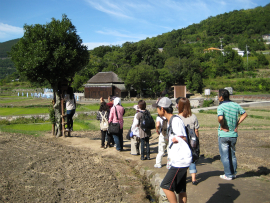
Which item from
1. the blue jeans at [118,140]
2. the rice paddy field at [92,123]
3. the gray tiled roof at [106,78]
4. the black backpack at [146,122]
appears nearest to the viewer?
the black backpack at [146,122]

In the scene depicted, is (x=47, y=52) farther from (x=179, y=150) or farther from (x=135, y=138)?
(x=179, y=150)

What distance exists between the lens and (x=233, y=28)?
450ft

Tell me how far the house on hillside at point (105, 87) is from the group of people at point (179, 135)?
133 feet

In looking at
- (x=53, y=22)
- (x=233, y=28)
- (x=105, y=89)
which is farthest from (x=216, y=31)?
(x=53, y=22)

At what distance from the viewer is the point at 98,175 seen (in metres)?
5.68

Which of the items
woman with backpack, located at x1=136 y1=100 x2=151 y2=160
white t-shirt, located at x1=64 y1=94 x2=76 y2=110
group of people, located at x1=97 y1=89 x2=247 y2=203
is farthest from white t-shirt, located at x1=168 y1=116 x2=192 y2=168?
white t-shirt, located at x1=64 y1=94 x2=76 y2=110

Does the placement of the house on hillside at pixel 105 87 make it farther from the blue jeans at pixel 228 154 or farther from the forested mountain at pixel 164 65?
the blue jeans at pixel 228 154

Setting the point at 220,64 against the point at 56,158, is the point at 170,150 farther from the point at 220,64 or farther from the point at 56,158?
the point at 220,64

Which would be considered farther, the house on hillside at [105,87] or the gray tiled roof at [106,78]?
the gray tiled roof at [106,78]

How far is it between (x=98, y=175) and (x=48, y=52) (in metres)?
5.39

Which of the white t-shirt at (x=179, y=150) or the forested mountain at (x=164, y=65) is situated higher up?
the forested mountain at (x=164, y=65)

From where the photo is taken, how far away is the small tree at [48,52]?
28.6 ft

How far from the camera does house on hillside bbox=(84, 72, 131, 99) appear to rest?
4900cm

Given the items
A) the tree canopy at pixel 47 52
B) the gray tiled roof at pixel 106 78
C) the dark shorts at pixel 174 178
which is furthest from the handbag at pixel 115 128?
the gray tiled roof at pixel 106 78
